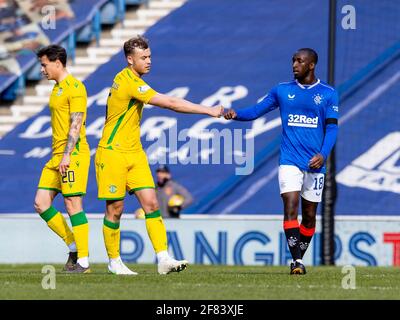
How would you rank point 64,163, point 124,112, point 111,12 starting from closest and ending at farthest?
point 124,112, point 64,163, point 111,12

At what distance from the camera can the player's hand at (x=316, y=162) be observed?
37.6 ft

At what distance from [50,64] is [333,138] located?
271 cm

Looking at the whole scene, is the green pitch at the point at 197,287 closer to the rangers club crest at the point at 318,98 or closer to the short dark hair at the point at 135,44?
the rangers club crest at the point at 318,98

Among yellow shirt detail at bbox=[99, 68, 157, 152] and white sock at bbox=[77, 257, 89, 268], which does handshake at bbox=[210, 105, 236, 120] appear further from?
white sock at bbox=[77, 257, 89, 268]

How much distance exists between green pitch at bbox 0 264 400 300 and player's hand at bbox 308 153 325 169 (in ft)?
3.27

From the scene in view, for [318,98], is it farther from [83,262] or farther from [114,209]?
[83,262]

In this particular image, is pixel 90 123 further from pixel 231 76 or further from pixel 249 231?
pixel 249 231

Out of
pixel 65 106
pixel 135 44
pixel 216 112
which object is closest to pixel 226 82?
pixel 65 106

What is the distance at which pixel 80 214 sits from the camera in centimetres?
1175

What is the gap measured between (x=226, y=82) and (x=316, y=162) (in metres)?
13.4

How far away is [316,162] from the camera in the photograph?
11.5 metres

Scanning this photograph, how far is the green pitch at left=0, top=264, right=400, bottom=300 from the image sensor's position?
8.87m

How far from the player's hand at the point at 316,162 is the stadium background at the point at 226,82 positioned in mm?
8755
